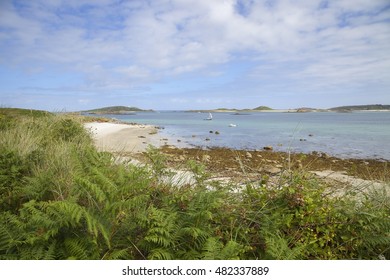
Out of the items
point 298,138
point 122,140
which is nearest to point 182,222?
point 122,140

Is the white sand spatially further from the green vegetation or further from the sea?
the green vegetation

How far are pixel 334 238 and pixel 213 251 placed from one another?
1.65m

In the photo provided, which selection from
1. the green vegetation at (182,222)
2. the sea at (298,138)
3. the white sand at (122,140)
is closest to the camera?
the green vegetation at (182,222)

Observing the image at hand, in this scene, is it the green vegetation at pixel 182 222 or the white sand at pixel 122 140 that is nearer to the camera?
the green vegetation at pixel 182 222

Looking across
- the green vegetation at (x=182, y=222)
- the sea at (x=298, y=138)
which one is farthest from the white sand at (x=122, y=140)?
the green vegetation at (x=182, y=222)

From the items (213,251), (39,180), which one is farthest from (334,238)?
(39,180)

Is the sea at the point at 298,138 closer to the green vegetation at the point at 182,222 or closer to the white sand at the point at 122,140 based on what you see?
the green vegetation at the point at 182,222

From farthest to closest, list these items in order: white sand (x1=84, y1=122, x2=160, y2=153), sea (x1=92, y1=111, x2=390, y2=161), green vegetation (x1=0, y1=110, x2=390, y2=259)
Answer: sea (x1=92, y1=111, x2=390, y2=161) → white sand (x1=84, y1=122, x2=160, y2=153) → green vegetation (x1=0, y1=110, x2=390, y2=259)

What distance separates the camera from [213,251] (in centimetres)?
261

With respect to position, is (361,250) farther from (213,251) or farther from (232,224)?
(213,251)

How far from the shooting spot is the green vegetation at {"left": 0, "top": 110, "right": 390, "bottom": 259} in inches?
103

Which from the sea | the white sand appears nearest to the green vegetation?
the sea

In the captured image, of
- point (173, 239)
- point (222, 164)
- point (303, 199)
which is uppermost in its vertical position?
point (303, 199)

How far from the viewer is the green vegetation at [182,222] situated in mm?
2627
